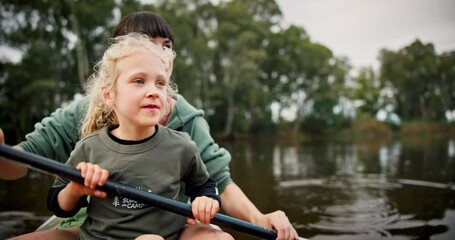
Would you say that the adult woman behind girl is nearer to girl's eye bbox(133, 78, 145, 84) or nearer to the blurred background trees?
girl's eye bbox(133, 78, 145, 84)

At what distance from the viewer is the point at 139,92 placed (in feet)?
4.49

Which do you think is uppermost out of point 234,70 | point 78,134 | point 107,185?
point 234,70

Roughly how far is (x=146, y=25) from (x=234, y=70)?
24.0 metres

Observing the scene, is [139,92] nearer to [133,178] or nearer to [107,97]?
[107,97]

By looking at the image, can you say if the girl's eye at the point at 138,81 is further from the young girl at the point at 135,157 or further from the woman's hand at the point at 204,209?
the woman's hand at the point at 204,209

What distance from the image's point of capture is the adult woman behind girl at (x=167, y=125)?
1.86m

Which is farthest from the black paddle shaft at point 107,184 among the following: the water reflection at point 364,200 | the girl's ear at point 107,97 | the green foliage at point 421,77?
the green foliage at point 421,77

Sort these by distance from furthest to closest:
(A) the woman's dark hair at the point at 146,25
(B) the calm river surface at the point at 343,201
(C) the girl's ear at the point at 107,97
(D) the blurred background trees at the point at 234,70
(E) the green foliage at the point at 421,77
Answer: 1. (E) the green foliage at the point at 421,77
2. (D) the blurred background trees at the point at 234,70
3. (B) the calm river surface at the point at 343,201
4. (A) the woman's dark hair at the point at 146,25
5. (C) the girl's ear at the point at 107,97

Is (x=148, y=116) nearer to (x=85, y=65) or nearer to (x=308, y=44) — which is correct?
(x=85, y=65)

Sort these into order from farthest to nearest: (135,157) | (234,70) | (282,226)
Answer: (234,70) < (282,226) < (135,157)

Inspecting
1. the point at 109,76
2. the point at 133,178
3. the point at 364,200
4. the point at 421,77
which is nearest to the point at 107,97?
the point at 109,76

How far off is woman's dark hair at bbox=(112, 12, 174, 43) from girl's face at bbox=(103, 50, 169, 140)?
2.25 feet

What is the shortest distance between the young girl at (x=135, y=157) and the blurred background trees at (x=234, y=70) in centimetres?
637

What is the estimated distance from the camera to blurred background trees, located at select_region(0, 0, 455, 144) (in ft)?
56.1
